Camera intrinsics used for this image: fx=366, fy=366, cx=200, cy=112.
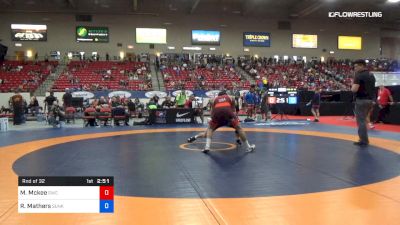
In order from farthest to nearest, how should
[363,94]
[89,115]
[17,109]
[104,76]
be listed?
[104,76] < [17,109] < [89,115] < [363,94]

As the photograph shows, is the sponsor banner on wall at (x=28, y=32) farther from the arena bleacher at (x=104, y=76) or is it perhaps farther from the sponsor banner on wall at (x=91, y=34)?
the arena bleacher at (x=104, y=76)

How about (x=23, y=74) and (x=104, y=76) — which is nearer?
(x=23, y=74)

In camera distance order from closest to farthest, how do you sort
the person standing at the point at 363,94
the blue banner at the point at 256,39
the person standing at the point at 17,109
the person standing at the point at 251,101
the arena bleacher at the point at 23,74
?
the person standing at the point at 363,94 < the person standing at the point at 17,109 < the person standing at the point at 251,101 < the arena bleacher at the point at 23,74 < the blue banner at the point at 256,39

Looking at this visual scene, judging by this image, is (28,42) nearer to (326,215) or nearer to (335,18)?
(335,18)

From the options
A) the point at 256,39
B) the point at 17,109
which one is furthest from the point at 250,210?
the point at 256,39

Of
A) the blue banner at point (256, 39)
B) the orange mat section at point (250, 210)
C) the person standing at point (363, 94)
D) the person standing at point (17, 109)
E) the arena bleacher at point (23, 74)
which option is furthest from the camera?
the blue banner at point (256, 39)

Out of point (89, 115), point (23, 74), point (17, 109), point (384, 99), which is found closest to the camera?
point (384, 99)

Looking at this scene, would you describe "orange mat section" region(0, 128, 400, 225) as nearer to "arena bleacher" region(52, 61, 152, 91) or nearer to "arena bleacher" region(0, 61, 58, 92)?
"arena bleacher" region(52, 61, 152, 91)

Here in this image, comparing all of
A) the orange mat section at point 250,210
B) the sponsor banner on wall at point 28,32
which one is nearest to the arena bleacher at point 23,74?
the sponsor banner on wall at point 28,32

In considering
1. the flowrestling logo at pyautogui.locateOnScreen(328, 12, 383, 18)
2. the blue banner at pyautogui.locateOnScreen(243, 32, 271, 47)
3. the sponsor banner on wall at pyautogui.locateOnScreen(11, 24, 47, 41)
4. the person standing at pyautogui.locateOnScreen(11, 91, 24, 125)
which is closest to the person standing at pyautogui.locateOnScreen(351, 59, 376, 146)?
the person standing at pyautogui.locateOnScreen(11, 91, 24, 125)

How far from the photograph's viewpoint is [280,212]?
11.5 feet

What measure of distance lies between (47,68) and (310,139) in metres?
26.5
